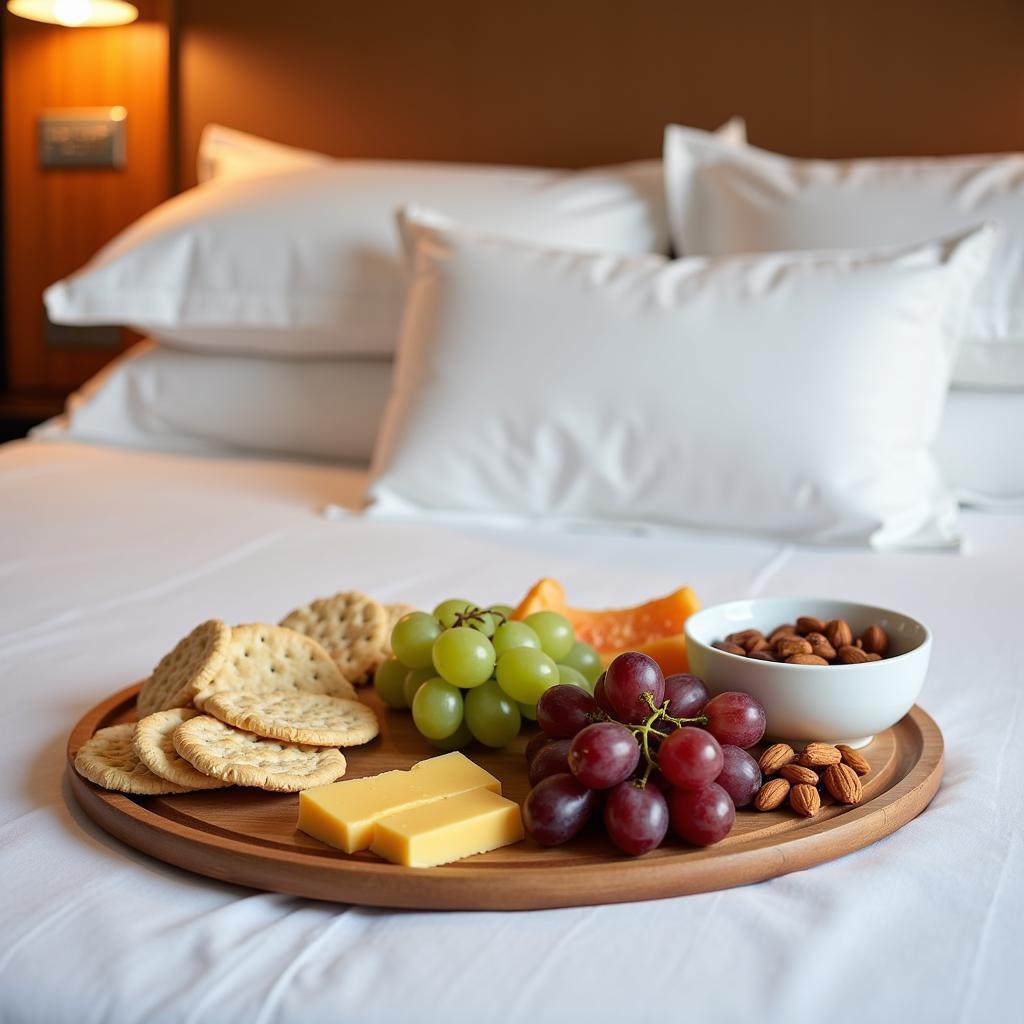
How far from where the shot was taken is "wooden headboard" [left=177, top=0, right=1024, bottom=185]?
216cm

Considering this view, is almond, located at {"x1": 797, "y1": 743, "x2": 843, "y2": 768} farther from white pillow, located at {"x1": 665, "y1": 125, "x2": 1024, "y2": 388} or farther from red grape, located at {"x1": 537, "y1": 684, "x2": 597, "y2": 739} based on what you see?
white pillow, located at {"x1": 665, "y1": 125, "x2": 1024, "y2": 388}

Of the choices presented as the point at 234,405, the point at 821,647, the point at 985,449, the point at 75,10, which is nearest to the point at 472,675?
the point at 821,647

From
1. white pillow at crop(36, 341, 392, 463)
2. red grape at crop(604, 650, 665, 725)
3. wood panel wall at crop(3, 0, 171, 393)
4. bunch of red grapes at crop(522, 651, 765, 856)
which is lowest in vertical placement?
white pillow at crop(36, 341, 392, 463)

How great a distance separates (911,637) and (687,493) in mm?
687

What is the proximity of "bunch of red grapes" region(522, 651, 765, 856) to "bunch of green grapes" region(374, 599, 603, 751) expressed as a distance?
65 mm

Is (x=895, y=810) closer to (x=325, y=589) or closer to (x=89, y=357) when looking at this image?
(x=325, y=589)

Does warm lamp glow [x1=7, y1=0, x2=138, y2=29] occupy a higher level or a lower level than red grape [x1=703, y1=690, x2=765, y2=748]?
higher

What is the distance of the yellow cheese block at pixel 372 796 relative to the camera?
24.9 inches

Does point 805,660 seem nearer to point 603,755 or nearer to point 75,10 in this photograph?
point 603,755

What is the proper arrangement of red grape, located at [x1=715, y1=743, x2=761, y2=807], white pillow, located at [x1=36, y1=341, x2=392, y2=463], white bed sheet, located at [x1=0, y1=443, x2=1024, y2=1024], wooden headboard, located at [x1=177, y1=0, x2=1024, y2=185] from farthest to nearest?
wooden headboard, located at [x1=177, y1=0, x2=1024, y2=185] < white pillow, located at [x1=36, y1=341, x2=392, y2=463] < red grape, located at [x1=715, y1=743, x2=761, y2=807] < white bed sheet, located at [x1=0, y1=443, x2=1024, y2=1024]

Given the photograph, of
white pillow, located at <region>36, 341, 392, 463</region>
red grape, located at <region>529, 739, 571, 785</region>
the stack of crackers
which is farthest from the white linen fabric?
red grape, located at <region>529, 739, 571, 785</region>

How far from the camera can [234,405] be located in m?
2.01

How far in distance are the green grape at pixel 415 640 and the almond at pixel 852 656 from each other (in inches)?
10.3

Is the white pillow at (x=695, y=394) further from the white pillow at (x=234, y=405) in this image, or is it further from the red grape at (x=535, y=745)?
the red grape at (x=535, y=745)
